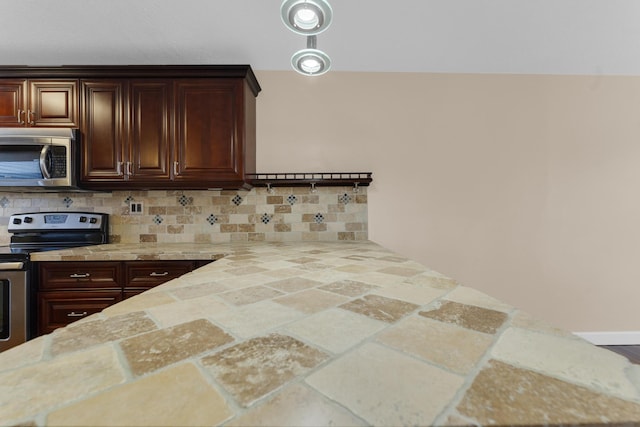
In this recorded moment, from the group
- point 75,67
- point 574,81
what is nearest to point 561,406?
point 75,67

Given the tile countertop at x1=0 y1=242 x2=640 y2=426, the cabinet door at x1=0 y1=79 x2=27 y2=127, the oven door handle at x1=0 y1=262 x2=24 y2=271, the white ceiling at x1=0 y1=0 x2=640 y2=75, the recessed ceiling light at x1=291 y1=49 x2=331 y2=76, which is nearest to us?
the tile countertop at x1=0 y1=242 x2=640 y2=426

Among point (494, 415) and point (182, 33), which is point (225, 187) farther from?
point (494, 415)

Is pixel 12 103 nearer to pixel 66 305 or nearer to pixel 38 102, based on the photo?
pixel 38 102

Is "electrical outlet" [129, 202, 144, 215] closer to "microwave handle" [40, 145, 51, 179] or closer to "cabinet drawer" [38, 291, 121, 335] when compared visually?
"microwave handle" [40, 145, 51, 179]

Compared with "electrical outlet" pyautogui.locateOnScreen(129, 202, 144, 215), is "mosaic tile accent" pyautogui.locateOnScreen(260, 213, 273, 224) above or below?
below

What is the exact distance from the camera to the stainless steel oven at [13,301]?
156 centimetres

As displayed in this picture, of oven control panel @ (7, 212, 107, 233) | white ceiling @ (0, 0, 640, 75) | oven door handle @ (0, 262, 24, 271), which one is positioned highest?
white ceiling @ (0, 0, 640, 75)

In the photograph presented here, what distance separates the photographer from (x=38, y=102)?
1.97 metres

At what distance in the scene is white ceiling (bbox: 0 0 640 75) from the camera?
1659 millimetres

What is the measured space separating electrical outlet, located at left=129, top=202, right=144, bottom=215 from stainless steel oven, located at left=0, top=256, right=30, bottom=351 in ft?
2.49

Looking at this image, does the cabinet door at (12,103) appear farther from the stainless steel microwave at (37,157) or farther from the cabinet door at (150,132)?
the cabinet door at (150,132)

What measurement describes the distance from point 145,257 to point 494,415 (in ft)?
6.25

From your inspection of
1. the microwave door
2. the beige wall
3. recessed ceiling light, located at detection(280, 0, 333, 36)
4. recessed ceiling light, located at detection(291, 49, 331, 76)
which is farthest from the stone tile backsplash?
recessed ceiling light, located at detection(280, 0, 333, 36)

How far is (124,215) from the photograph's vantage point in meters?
2.23
